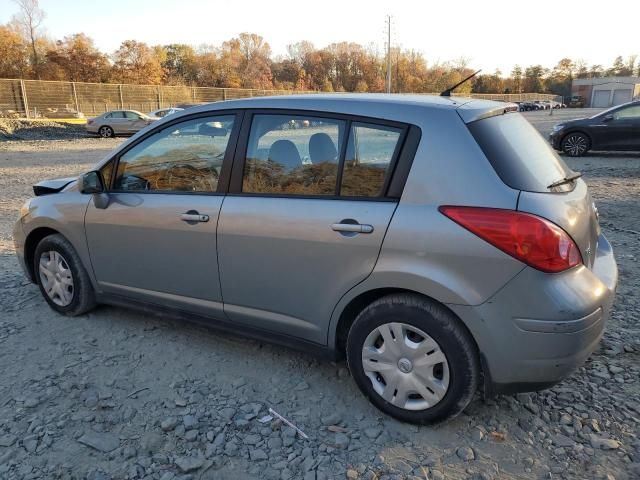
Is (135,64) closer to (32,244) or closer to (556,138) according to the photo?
(556,138)

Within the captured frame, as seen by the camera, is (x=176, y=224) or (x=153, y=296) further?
(x=153, y=296)

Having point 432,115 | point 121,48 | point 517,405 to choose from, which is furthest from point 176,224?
point 121,48

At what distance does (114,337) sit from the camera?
376 cm

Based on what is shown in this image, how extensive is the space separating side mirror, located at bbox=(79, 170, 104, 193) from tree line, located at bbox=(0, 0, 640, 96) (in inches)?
2443

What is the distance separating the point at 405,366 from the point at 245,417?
0.95m

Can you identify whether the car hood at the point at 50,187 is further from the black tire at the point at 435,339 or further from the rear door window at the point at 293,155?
the black tire at the point at 435,339

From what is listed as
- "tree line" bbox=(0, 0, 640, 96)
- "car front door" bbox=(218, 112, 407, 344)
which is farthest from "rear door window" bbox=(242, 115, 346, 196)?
"tree line" bbox=(0, 0, 640, 96)

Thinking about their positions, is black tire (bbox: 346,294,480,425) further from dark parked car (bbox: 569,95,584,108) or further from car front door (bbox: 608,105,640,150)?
dark parked car (bbox: 569,95,584,108)

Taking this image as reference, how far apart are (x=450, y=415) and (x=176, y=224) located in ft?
6.56

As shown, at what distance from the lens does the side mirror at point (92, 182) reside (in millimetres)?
3592

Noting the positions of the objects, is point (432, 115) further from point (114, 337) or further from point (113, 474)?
point (114, 337)

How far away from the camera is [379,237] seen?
2549mm

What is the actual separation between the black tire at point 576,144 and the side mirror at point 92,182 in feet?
44.4

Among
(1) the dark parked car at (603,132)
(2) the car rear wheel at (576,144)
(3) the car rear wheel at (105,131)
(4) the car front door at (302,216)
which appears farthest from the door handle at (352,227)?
(3) the car rear wheel at (105,131)
